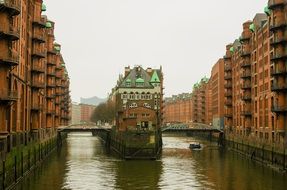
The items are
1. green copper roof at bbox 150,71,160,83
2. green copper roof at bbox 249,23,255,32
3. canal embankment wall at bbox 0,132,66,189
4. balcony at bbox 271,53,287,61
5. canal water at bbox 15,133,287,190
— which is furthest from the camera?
green copper roof at bbox 150,71,160,83

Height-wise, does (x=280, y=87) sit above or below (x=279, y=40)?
below

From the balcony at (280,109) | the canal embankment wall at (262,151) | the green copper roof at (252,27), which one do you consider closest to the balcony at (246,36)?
the green copper roof at (252,27)

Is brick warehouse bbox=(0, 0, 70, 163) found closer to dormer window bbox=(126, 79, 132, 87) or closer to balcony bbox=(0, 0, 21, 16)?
balcony bbox=(0, 0, 21, 16)

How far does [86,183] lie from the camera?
47.8 meters

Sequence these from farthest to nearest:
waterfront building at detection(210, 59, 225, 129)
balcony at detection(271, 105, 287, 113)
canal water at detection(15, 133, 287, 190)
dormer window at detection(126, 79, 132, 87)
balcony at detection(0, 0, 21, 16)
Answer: waterfront building at detection(210, 59, 225, 129) → dormer window at detection(126, 79, 132, 87) → balcony at detection(271, 105, 287, 113) → canal water at detection(15, 133, 287, 190) → balcony at detection(0, 0, 21, 16)

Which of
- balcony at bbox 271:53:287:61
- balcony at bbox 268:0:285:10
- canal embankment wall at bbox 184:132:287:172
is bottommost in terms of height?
canal embankment wall at bbox 184:132:287:172

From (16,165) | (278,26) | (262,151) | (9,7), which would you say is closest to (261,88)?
(262,151)

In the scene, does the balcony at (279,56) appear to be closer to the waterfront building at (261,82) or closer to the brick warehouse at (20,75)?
the waterfront building at (261,82)

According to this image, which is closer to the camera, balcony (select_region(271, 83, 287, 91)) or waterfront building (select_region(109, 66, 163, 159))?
balcony (select_region(271, 83, 287, 91))

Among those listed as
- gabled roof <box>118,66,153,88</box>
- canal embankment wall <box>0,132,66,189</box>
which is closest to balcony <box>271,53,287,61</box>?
canal embankment wall <box>0,132,66,189</box>

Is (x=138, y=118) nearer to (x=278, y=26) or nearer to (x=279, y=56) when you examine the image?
(x=279, y=56)

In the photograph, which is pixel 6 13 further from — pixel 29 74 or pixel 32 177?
pixel 29 74

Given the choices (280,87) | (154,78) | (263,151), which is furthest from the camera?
(154,78)

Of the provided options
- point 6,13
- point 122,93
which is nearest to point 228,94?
point 122,93
